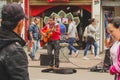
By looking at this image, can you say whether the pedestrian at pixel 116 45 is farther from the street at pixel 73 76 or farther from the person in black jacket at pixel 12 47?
the street at pixel 73 76

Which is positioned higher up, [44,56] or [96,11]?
[96,11]

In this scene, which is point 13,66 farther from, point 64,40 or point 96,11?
point 96,11

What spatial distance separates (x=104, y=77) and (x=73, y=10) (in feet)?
35.1

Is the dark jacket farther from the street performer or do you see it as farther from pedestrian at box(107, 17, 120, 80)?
the street performer

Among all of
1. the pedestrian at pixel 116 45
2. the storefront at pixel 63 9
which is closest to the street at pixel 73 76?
the pedestrian at pixel 116 45

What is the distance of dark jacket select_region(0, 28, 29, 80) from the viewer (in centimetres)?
361

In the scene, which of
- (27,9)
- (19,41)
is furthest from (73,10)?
(19,41)

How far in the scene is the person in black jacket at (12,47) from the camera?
142 inches

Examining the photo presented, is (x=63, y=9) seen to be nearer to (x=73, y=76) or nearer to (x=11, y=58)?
(x=73, y=76)

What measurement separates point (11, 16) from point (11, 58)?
339mm

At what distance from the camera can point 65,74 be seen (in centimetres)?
1522

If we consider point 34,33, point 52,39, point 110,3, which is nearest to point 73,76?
point 52,39

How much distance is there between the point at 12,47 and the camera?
→ 3.65m

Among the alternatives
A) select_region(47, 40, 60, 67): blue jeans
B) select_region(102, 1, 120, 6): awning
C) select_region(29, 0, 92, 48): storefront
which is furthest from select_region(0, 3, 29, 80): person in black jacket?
select_region(29, 0, 92, 48): storefront
